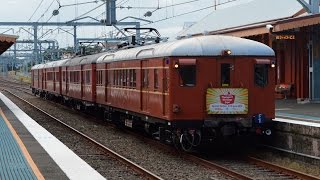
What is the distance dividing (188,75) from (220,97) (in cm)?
86

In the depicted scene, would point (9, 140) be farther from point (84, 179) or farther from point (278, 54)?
point (278, 54)

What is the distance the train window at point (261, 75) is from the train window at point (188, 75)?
1511 millimetres

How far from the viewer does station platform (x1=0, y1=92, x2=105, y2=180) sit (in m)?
10.3

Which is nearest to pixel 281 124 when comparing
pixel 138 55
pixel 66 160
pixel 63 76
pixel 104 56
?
pixel 138 55

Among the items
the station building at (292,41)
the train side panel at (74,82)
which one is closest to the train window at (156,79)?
the station building at (292,41)

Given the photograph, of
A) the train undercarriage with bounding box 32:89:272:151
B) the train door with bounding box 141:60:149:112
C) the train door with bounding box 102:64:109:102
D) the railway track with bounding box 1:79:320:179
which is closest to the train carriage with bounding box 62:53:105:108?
the train door with bounding box 102:64:109:102

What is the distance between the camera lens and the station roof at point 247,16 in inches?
1132

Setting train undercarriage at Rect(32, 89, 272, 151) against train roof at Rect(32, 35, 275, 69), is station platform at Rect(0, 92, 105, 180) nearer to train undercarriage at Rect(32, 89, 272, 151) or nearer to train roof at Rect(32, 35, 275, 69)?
train undercarriage at Rect(32, 89, 272, 151)

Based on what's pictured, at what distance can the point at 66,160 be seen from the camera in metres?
12.2

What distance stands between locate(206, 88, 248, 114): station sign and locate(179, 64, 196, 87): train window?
0.42 m

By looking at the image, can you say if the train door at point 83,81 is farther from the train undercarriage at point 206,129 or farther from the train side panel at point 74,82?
the train undercarriage at point 206,129

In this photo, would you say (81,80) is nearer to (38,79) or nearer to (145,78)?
(145,78)

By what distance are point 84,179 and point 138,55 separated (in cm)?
646

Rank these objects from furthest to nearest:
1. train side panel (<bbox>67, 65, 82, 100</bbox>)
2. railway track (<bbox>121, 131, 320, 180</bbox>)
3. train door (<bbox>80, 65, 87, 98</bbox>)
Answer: train side panel (<bbox>67, 65, 82, 100</bbox>) → train door (<bbox>80, 65, 87, 98</bbox>) → railway track (<bbox>121, 131, 320, 180</bbox>)
